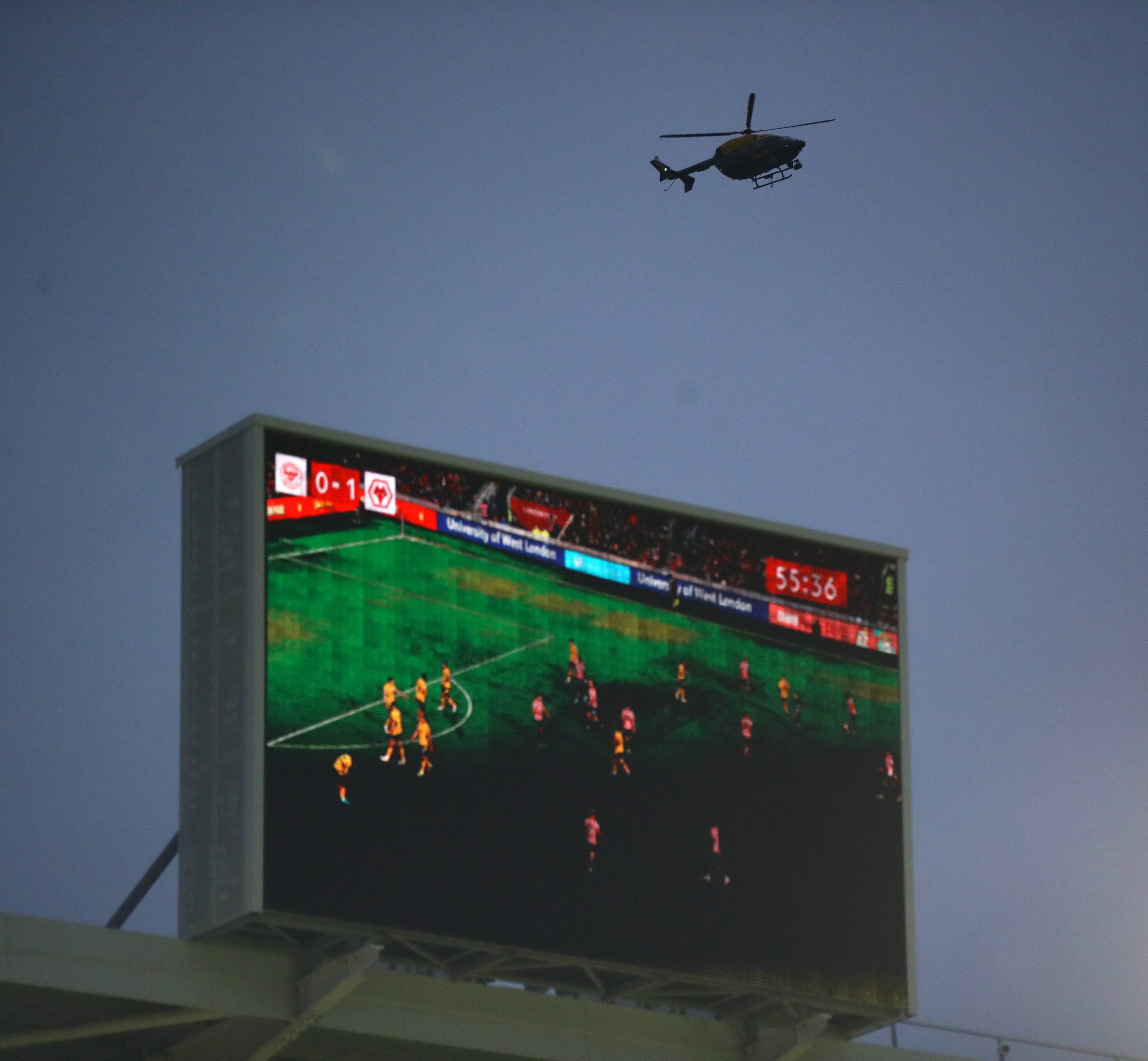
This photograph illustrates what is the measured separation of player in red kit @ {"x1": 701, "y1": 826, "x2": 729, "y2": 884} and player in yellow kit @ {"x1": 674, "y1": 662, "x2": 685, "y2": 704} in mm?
1444

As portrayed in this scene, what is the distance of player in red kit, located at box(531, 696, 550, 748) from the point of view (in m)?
26.8

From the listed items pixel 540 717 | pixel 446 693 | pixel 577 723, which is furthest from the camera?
pixel 577 723

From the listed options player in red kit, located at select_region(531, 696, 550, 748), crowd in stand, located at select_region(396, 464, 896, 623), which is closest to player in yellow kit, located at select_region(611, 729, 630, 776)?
player in red kit, located at select_region(531, 696, 550, 748)

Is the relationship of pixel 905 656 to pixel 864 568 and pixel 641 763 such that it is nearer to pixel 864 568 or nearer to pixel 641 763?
pixel 864 568

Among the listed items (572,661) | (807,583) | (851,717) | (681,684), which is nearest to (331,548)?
(572,661)

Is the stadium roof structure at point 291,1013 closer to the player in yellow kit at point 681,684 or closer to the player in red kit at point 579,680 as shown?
the player in red kit at point 579,680

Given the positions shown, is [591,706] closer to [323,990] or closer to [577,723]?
[577,723]

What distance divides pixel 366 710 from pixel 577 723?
274 cm

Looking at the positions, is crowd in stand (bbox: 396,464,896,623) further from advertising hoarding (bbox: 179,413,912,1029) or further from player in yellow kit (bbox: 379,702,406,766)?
player in yellow kit (bbox: 379,702,406,766)

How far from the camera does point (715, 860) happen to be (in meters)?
27.8

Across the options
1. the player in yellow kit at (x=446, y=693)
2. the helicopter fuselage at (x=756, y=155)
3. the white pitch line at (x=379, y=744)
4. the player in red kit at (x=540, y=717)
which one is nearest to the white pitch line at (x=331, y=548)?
the player in yellow kit at (x=446, y=693)

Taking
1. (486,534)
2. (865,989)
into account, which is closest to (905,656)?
(865,989)

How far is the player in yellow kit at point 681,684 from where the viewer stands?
1104 inches

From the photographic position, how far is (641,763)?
2755cm
